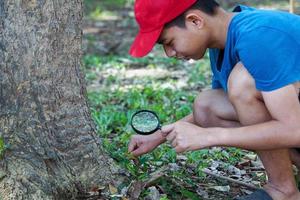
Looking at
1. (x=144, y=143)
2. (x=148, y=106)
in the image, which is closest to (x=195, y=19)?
(x=144, y=143)

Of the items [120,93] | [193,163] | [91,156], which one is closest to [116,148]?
[193,163]

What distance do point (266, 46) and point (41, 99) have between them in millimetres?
984

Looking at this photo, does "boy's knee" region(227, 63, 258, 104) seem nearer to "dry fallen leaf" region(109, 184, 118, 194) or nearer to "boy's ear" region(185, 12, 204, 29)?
"boy's ear" region(185, 12, 204, 29)

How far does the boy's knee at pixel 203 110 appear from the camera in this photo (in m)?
3.42

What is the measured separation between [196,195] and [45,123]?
2.67 ft

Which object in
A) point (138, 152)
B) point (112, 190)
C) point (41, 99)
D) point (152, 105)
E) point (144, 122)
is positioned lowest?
point (152, 105)

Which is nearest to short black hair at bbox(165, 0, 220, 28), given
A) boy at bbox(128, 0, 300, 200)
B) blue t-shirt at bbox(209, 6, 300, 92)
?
boy at bbox(128, 0, 300, 200)

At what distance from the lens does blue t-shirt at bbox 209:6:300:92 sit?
2.86 m

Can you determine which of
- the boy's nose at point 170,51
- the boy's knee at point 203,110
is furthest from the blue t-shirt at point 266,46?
the boy's knee at point 203,110

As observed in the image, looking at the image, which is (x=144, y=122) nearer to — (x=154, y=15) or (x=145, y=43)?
(x=145, y=43)

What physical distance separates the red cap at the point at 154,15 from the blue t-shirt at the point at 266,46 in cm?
25

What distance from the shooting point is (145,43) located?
3037 mm

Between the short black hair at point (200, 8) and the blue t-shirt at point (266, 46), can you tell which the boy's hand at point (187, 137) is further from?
the short black hair at point (200, 8)

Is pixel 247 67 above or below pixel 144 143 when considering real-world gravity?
above
